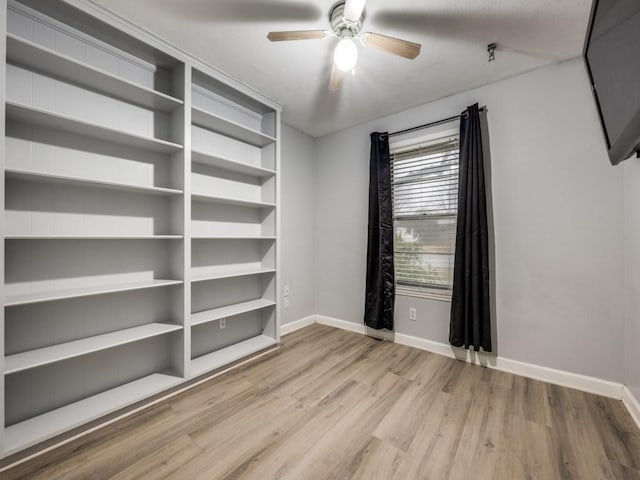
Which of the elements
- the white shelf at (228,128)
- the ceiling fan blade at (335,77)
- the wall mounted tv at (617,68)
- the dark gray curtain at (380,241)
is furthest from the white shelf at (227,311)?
the wall mounted tv at (617,68)

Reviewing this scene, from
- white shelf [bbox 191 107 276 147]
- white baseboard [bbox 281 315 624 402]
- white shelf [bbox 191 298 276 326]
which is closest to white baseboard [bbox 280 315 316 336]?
white shelf [bbox 191 298 276 326]

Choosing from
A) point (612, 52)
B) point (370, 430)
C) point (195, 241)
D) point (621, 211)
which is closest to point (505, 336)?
point (621, 211)

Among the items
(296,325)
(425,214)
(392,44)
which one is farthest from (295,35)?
(296,325)

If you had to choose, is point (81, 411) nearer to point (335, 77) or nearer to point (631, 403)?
point (335, 77)

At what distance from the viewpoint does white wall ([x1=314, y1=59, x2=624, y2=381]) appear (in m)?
1.97

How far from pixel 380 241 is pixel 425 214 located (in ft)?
1.78

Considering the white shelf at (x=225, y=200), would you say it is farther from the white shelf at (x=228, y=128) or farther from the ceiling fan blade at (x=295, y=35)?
the ceiling fan blade at (x=295, y=35)

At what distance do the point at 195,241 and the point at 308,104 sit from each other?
70.8 inches

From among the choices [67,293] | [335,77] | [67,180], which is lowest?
[67,293]

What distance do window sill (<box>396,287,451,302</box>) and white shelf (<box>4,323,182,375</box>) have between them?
7.12ft

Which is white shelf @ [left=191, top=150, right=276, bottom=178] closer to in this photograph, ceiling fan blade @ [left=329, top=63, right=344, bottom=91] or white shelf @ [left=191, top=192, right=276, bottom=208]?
white shelf @ [left=191, top=192, right=276, bottom=208]

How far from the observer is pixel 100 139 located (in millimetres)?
1854

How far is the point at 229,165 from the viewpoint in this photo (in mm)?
2512

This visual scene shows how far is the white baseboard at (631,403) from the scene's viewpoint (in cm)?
167
